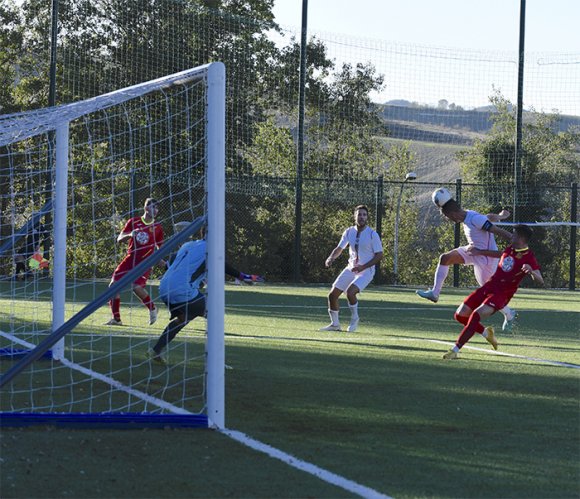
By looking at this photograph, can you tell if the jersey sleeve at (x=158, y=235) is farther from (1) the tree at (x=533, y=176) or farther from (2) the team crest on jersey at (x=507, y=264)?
(1) the tree at (x=533, y=176)

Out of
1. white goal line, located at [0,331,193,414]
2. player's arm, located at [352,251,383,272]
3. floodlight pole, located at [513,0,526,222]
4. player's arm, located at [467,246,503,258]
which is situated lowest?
white goal line, located at [0,331,193,414]

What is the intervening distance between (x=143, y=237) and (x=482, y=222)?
16.6 feet

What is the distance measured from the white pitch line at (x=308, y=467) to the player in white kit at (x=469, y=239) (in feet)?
21.1

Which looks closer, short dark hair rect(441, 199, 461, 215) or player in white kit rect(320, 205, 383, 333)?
short dark hair rect(441, 199, 461, 215)

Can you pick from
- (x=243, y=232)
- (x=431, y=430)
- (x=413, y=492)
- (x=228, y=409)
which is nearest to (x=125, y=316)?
(x=228, y=409)

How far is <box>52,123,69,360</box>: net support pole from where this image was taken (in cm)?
1148

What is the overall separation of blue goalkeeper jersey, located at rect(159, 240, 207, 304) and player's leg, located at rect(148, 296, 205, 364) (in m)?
0.10

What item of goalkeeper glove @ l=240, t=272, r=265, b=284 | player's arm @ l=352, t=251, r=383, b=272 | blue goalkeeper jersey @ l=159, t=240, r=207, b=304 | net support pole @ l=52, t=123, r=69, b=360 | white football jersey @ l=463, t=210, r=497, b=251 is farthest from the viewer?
player's arm @ l=352, t=251, r=383, b=272

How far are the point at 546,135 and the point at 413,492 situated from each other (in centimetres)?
6947

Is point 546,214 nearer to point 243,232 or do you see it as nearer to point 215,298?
point 243,232

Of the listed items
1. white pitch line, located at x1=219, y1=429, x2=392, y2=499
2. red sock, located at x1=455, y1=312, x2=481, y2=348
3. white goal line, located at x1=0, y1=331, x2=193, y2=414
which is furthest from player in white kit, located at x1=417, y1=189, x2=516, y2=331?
white pitch line, located at x1=219, y1=429, x2=392, y2=499

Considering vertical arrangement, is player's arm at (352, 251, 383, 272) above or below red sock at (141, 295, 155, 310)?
above

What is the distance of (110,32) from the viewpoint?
1441 inches

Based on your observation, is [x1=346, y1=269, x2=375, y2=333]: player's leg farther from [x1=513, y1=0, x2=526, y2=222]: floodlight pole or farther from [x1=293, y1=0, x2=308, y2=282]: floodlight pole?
[x1=513, y1=0, x2=526, y2=222]: floodlight pole
